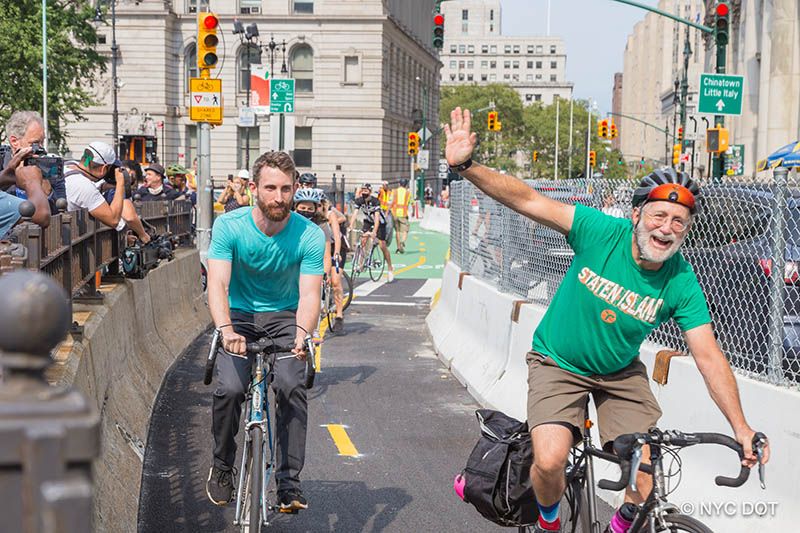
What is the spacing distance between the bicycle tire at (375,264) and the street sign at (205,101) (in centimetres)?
482

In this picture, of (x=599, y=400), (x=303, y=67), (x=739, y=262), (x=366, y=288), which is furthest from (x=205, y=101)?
(x=303, y=67)

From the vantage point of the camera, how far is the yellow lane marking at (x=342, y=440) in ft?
27.0

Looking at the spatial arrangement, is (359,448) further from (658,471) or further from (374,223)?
(374,223)

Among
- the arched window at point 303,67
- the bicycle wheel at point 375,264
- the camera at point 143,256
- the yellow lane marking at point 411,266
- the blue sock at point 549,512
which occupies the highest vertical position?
the arched window at point 303,67

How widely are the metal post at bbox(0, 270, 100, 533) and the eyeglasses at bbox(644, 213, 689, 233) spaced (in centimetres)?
331

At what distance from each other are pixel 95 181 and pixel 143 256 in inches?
61.5

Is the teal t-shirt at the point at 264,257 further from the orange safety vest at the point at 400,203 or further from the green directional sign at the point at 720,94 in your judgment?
the orange safety vest at the point at 400,203

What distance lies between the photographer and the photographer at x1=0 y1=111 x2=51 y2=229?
642cm

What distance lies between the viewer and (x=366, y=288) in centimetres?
2156

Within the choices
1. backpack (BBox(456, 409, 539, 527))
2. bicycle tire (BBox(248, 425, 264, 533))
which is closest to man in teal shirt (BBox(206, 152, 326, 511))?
bicycle tire (BBox(248, 425, 264, 533))

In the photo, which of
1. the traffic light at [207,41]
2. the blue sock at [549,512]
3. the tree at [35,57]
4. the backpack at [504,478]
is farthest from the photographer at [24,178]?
the tree at [35,57]

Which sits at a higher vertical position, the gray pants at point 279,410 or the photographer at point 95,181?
the photographer at point 95,181

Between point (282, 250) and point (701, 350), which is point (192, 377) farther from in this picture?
point (701, 350)

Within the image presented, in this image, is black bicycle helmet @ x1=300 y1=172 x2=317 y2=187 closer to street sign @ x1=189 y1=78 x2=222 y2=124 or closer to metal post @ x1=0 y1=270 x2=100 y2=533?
street sign @ x1=189 y1=78 x2=222 y2=124
